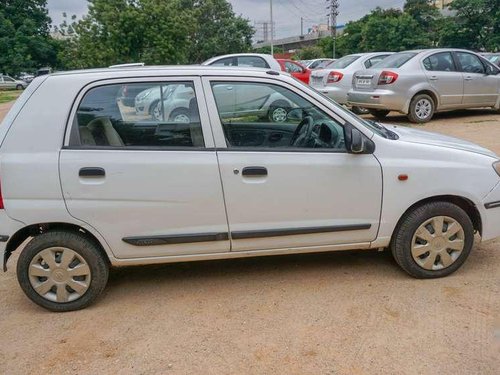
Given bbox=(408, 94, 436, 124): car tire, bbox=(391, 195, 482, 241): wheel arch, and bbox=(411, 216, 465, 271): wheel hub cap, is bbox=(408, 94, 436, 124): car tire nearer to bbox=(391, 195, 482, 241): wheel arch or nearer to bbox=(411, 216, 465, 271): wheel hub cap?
bbox=(391, 195, 482, 241): wheel arch

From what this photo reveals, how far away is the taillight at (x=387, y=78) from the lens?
993 cm

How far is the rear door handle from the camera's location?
3.18 metres

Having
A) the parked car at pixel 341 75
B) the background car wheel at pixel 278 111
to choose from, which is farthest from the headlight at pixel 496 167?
the parked car at pixel 341 75

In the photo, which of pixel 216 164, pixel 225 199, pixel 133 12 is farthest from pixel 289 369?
pixel 133 12

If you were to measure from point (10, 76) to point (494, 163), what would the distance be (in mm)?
55458

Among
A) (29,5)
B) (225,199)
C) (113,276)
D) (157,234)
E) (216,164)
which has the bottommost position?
(113,276)

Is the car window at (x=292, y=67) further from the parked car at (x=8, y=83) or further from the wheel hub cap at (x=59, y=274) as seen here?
the parked car at (x=8, y=83)

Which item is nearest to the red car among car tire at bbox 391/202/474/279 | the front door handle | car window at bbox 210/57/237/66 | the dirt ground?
car window at bbox 210/57/237/66

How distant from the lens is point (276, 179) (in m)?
3.34

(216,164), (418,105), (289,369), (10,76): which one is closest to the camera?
(289,369)

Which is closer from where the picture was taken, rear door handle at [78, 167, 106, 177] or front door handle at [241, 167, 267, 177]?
rear door handle at [78, 167, 106, 177]

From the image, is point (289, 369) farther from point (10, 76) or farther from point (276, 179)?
point (10, 76)

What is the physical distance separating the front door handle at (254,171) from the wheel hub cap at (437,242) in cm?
127

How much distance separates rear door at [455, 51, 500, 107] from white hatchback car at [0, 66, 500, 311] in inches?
306
